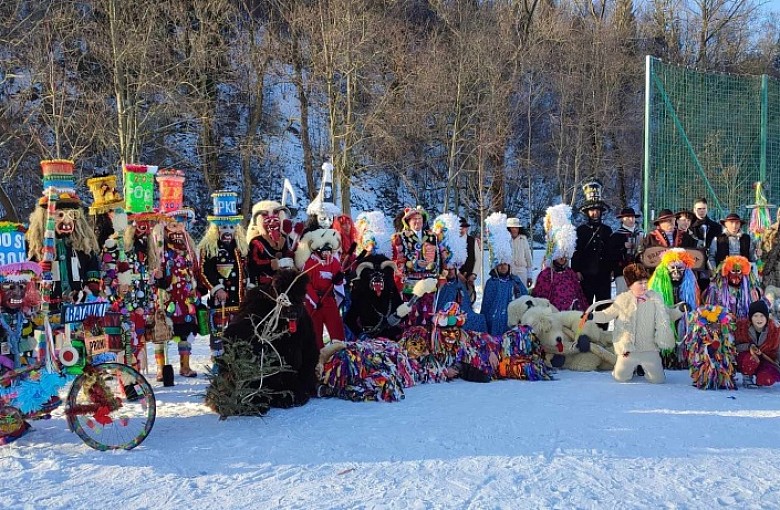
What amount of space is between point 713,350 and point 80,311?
526cm

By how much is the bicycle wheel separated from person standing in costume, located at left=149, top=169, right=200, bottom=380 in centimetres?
191

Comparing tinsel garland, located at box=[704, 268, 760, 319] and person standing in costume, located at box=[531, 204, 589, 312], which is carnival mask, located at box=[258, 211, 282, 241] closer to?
person standing in costume, located at box=[531, 204, 589, 312]

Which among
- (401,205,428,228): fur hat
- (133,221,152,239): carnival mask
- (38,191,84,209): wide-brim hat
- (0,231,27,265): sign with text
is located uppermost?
(38,191,84,209): wide-brim hat

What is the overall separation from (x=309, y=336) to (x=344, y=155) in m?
10.8

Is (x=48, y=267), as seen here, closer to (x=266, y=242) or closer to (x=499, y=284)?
(x=266, y=242)

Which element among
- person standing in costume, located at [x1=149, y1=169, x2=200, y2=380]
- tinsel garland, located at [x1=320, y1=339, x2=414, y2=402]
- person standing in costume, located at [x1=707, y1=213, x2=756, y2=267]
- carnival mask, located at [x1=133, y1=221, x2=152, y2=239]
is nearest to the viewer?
tinsel garland, located at [x1=320, y1=339, x2=414, y2=402]

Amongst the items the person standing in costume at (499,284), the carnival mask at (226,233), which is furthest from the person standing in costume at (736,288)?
the carnival mask at (226,233)

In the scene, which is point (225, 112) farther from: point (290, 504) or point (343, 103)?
point (290, 504)

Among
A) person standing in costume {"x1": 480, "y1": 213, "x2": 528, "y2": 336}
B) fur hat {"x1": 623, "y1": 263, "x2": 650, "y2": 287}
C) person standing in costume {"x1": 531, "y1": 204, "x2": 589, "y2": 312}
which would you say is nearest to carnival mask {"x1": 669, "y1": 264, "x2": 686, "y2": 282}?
fur hat {"x1": 623, "y1": 263, "x2": 650, "y2": 287}

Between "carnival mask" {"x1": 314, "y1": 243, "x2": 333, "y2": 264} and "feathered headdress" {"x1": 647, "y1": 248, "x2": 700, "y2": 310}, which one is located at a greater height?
"carnival mask" {"x1": 314, "y1": 243, "x2": 333, "y2": 264}

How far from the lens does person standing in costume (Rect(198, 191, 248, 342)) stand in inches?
263

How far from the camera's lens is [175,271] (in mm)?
6508

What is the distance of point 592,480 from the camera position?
3.80m

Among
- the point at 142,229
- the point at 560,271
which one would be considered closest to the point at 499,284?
the point at 560,271
